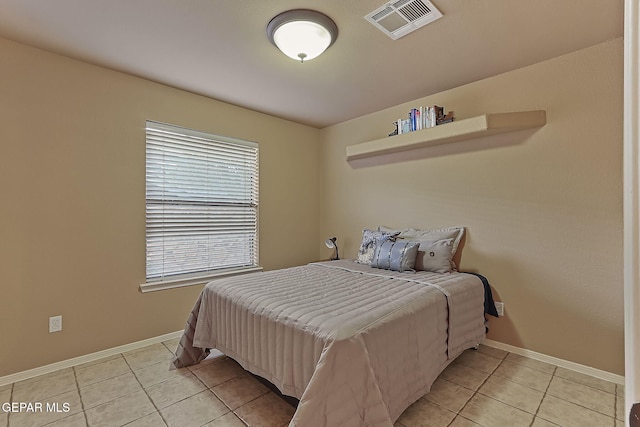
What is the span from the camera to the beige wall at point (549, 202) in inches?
85.6

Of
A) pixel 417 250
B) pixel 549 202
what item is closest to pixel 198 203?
pixel 417 250

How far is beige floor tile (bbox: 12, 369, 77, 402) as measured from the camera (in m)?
1.94

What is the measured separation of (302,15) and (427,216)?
7.39ft

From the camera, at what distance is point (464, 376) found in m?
2.20

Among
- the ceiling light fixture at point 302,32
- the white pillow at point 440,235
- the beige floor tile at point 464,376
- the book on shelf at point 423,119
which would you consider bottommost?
the beige floor tile at point 464,376

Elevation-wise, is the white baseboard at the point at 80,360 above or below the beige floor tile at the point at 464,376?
above

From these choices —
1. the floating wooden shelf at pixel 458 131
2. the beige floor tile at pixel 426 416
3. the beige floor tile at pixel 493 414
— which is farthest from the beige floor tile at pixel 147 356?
the floating wooden shelf at pixel 458 131

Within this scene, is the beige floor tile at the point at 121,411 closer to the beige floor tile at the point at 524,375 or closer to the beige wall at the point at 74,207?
the beige wall at the point at 74,207

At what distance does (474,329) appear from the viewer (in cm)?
238

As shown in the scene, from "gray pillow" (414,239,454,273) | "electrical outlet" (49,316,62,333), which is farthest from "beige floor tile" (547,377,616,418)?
"electrical outlet" (49,316,62,333)

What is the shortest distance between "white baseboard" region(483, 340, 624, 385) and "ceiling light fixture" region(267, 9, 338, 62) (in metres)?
2.96

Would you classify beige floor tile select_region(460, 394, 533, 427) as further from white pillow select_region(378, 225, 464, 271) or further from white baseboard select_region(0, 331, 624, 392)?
white pillow select_region(378, 225, 464, 271)

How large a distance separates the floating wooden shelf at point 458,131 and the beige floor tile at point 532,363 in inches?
77.9

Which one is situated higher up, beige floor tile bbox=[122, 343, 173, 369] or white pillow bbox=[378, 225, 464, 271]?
white pillow bbox=[378, 225, 464, 271]
